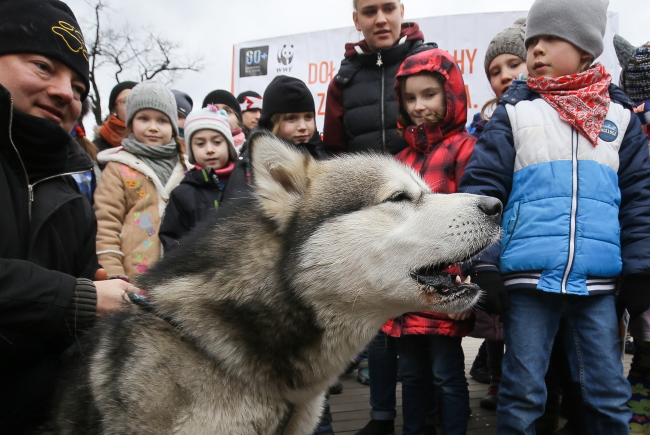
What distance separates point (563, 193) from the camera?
2.43 metres

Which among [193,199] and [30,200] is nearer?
[30,200]

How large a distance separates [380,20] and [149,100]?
7.22 feet

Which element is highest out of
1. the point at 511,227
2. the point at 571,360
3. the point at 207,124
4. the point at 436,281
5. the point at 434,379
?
the point at 207,124

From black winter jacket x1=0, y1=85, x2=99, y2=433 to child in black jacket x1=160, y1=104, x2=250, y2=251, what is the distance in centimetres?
117

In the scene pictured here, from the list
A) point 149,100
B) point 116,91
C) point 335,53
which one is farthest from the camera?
point 335,53

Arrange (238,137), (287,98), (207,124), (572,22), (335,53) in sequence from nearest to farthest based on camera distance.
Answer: (572,22) → (287,98) → (207,124) → (238,137) → (335,53)

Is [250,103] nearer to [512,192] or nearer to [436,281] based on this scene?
[512,192]

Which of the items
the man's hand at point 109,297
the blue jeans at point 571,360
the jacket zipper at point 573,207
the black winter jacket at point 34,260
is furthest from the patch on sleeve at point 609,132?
the black winter jacket at point 34,260

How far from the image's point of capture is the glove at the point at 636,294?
2.30 metres

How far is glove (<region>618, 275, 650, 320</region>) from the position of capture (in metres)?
2.30

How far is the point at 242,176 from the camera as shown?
3.53 meters

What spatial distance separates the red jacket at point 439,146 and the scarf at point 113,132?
342 cm

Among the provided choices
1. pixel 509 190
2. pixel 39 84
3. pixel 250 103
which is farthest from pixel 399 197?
pixel 250 103

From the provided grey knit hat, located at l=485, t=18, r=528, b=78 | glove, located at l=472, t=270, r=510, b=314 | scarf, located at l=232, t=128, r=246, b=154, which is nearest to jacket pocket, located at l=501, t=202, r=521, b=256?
glove, located at l=472, t=270, r=510, b=314
